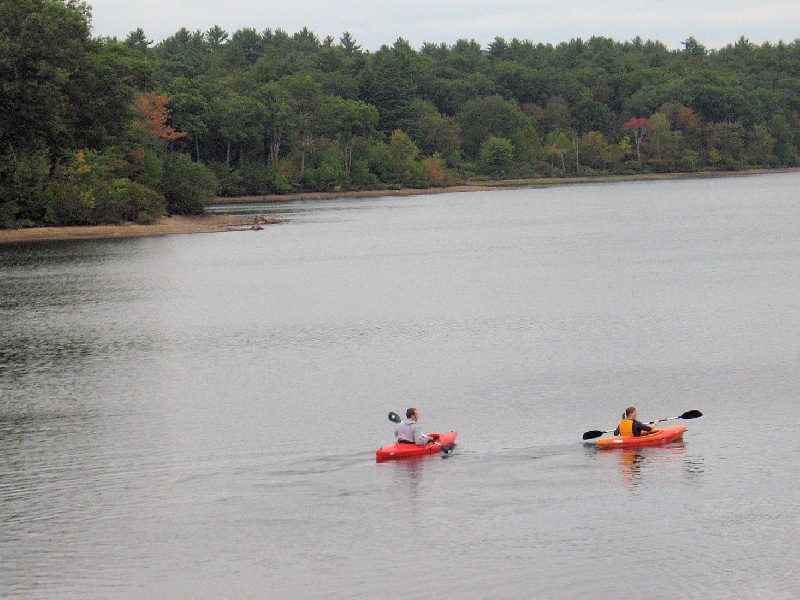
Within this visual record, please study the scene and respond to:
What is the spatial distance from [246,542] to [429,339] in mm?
24425

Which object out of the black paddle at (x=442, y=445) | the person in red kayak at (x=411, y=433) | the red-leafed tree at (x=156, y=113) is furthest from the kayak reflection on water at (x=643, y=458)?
the red-leafed tree at (x=156, y=113)

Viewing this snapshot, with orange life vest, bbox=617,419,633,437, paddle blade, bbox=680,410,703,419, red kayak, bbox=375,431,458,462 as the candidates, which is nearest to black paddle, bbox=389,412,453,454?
red kayak, bbox=375,431,458,462

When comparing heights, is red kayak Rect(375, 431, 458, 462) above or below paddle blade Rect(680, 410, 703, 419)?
below

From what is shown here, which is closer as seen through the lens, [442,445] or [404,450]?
[404,450]

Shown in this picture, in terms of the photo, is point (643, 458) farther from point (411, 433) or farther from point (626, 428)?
point (411, 433)

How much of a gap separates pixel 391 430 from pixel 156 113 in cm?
Answer: 11534

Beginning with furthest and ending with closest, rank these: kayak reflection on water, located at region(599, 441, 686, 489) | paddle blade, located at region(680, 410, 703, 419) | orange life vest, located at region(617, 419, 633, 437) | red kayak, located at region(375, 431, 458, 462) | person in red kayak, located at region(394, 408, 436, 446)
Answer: paddle blade, located at region(680, 410, 703, 419)
orange life vest, located at region(617, 419, 633, 437)
person in red kayak, located at region(394, 408, 436, 446)
red kayak, located at region(375, 431, 458, 462)
kayak reflection on water, located at region(599, 441, 686, 489)

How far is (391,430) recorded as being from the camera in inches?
1230

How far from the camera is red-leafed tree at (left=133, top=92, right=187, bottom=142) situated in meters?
136

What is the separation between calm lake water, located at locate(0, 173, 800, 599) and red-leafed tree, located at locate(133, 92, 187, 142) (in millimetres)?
68425

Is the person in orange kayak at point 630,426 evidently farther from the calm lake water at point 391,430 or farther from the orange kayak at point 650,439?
the calm lake water at point 391,430

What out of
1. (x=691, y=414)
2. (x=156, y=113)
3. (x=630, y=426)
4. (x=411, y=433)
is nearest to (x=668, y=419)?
(x=691, y=414)

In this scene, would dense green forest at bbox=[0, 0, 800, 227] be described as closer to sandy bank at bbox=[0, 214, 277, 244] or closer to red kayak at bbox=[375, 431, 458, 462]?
sandy bank at bbox=[0, 214, 277, 244]

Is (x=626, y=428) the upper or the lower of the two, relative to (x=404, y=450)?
upper
